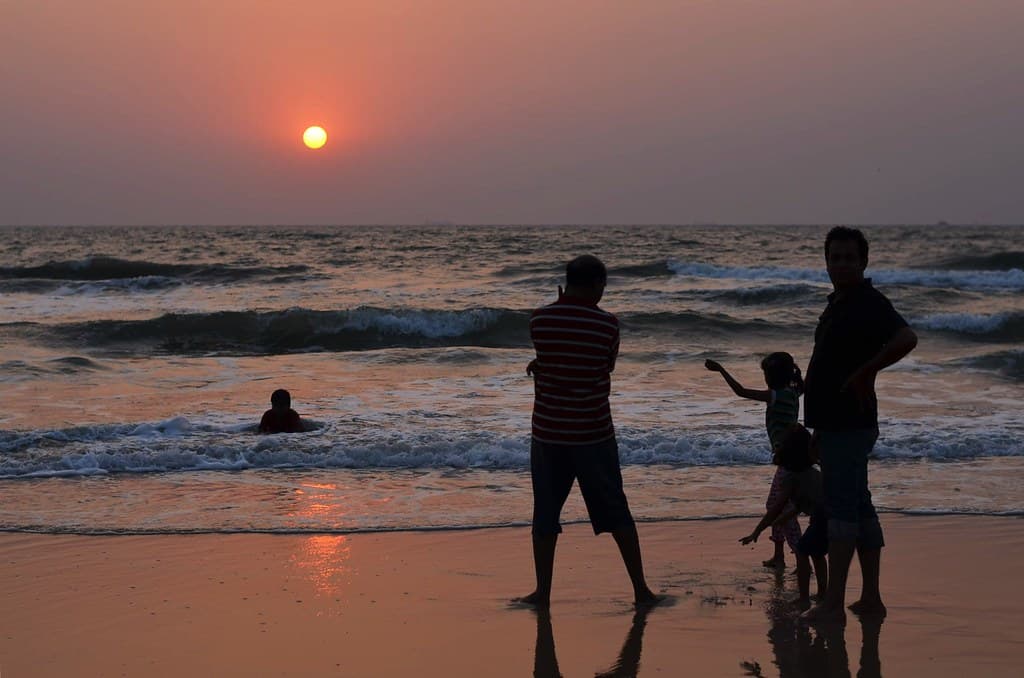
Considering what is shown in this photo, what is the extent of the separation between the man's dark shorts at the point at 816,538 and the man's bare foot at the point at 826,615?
29 cm

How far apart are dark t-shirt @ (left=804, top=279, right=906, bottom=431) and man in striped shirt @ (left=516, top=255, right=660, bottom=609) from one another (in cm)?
88

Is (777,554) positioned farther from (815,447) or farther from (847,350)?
(847,350)

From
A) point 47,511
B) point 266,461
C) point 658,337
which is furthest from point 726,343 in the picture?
point 47,511

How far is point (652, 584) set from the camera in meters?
5.75

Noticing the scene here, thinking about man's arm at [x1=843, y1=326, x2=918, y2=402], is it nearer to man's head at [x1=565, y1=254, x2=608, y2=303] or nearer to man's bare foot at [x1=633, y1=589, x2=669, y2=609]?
man's head at [x1=565, y1=254, x2=608, y2=303]

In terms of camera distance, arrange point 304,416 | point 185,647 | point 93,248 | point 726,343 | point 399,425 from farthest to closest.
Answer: point 93,248 < point 726,343 < point 304,416 < point 399,425 < point 185,647

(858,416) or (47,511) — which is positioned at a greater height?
(858,416)

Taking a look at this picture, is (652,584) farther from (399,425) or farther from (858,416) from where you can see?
(399,425)

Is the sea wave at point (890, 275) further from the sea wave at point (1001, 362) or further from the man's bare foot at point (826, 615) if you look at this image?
the man's bare foot at point (826, 615)

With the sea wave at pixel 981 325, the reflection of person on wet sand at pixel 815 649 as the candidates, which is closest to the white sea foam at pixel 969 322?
the sea wave at pixel 981 325

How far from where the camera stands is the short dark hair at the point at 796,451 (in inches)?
210

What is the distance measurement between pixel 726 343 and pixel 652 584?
14.9 meters

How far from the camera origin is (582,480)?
202 inches

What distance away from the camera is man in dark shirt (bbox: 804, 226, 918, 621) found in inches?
178
